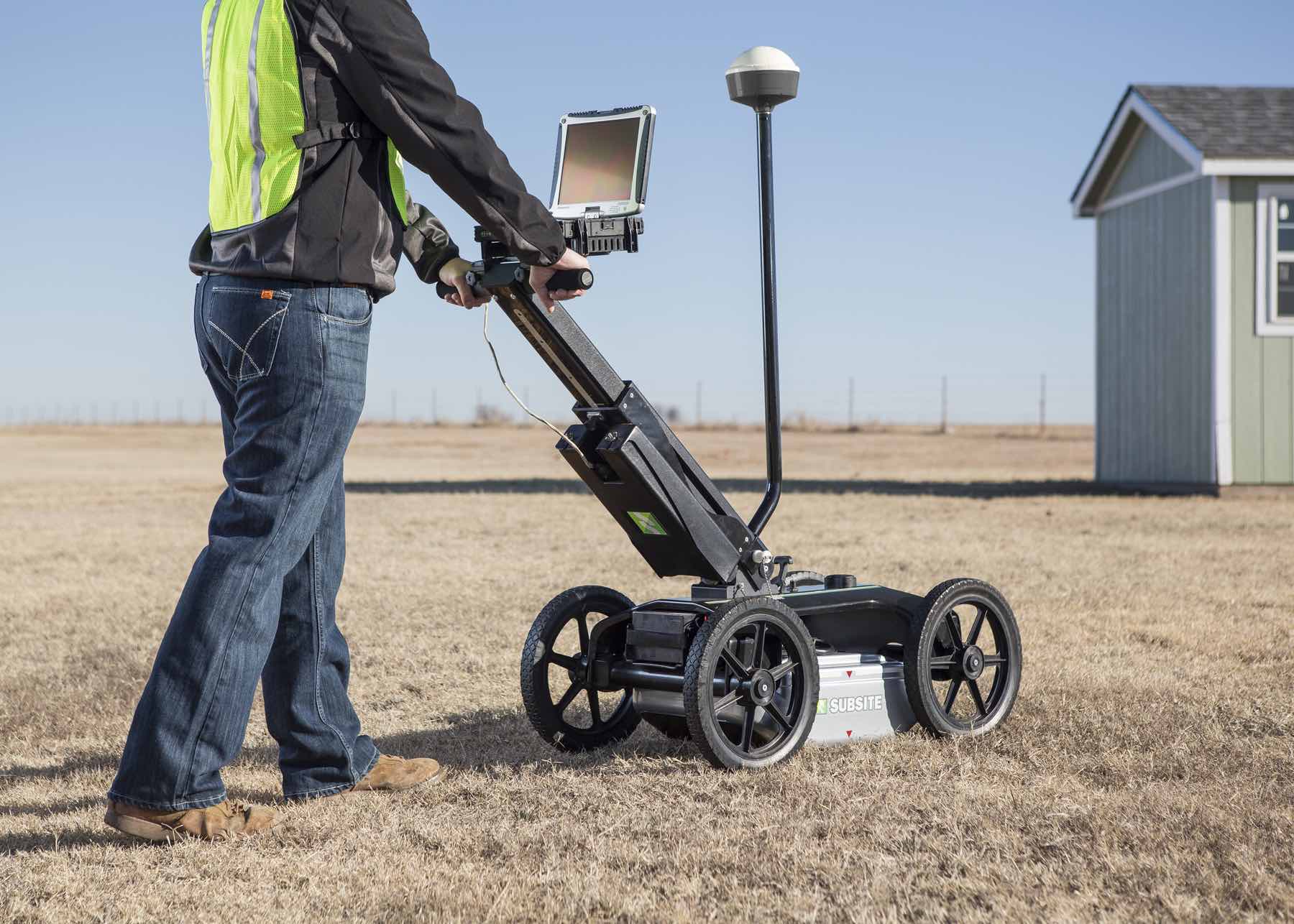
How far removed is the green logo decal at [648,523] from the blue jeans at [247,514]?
988 millimetres

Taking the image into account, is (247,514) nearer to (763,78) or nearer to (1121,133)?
(763,78)

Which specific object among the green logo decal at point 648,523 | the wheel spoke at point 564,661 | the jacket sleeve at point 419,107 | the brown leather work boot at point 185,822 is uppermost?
the jacket sleeve at point 419,107

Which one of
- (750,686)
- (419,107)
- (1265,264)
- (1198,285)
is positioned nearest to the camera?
(419,107)

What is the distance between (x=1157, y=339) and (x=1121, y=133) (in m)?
2.77

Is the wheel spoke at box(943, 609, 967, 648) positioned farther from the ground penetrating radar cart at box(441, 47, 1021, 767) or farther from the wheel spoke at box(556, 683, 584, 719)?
the wheel spoke at box(556, 683, 584, 719)

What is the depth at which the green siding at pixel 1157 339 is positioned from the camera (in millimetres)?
15297

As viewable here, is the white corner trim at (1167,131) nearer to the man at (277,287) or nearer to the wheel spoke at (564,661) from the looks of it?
the wheel spoke at (564,661)

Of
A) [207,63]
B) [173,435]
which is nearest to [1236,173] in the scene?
[207,63]

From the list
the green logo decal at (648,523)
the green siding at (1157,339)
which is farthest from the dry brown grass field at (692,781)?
the green siding at (1157,339)

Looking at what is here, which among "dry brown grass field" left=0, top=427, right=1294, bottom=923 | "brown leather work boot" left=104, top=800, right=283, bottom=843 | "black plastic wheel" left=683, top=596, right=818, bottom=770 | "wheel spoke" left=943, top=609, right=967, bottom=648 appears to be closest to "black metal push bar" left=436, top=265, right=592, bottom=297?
"black plastic wheel" left=683, top=596, right=818, bottom=770

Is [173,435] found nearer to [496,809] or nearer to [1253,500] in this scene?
[1253,500]

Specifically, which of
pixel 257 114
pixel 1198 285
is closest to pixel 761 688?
pixel 257 114

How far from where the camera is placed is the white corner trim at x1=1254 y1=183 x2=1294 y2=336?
14.8m

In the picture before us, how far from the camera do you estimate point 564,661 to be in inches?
160
